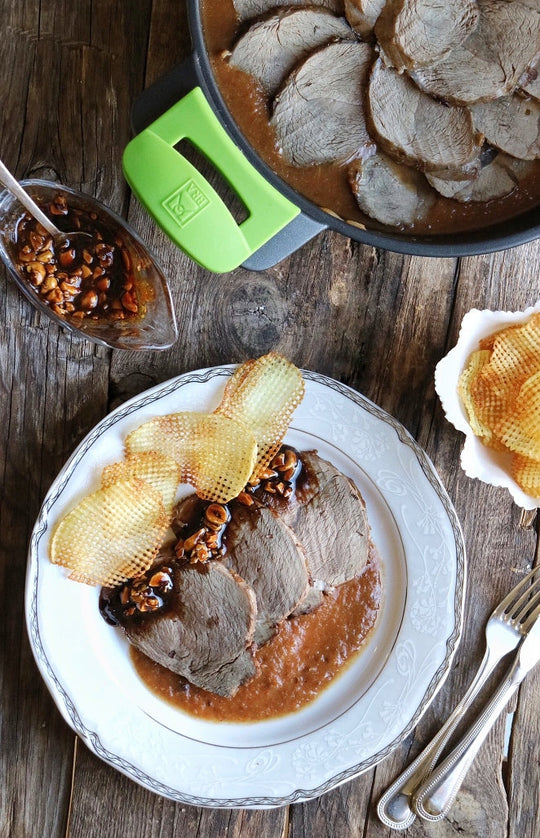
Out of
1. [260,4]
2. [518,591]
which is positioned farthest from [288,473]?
[260,4]

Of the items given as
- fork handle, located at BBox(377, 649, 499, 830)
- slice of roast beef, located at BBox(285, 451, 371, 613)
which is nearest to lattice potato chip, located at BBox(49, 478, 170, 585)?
slice of roast beef, located at BBox(285, 451, 371, 613)

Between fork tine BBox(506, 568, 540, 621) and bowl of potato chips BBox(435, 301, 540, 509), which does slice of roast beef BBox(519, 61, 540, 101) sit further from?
fork tine BBox(506, 568, 540, 621)

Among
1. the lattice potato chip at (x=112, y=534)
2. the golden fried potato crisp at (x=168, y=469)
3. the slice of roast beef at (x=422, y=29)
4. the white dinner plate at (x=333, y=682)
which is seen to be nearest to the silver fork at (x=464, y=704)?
the white dinner plate at (x=333, y=682)

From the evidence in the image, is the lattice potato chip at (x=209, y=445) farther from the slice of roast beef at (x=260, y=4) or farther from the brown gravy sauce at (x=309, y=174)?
the slice of roast beef at (x=260, y=4)

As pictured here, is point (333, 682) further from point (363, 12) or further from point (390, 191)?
point (363, 12)

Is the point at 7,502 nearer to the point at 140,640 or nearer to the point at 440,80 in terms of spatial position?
the point at 140,640

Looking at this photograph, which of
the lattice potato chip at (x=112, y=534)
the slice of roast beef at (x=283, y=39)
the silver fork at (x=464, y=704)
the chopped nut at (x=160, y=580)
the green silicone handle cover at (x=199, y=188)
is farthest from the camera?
the silver fork at (x=464, y=704)

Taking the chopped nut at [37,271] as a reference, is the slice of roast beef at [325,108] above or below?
above
